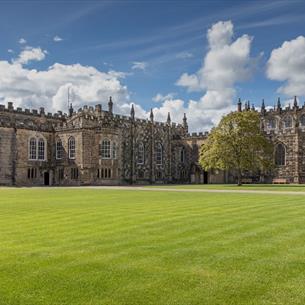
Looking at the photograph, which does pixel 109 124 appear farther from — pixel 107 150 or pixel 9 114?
pixel 9 114

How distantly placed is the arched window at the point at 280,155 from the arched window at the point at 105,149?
84.1 ft

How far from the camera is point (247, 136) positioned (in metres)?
48.8

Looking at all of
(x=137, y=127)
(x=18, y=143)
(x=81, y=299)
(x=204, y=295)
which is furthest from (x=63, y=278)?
(x=137, y=127)

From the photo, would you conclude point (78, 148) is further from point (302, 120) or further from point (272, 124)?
point (302, 120)

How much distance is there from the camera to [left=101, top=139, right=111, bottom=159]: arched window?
58.4 metres

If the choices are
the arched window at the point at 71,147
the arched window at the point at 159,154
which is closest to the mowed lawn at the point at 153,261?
the arched window at the point at 71,147

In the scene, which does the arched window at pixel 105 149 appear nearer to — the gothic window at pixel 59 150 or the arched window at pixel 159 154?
the gothic window at pixel 59 150

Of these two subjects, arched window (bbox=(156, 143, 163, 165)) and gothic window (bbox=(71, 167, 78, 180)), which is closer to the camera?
gothic window (bbox=(71, 167, 78, 180))

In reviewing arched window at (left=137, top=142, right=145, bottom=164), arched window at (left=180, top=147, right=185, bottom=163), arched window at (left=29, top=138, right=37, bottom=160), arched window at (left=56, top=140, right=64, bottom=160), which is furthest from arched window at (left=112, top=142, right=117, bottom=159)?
arched window at (left=180, top=147, right=185, bottom=163)

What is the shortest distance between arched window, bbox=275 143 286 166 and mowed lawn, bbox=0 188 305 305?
53002 mm

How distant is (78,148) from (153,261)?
50.0 m

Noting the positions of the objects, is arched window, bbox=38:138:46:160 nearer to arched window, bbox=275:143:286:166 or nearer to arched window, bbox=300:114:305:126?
arched window, bbox=275:143:286:166

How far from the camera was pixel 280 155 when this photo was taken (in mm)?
64125

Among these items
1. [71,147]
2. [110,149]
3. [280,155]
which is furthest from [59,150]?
[280,155]
